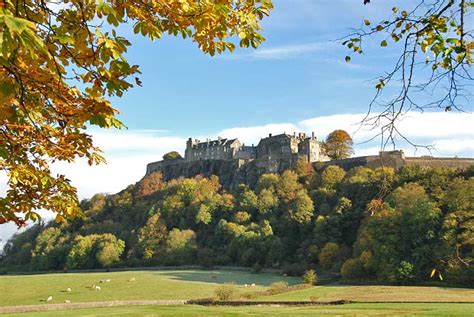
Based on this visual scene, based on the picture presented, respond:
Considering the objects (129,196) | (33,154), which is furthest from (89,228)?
(33,154)

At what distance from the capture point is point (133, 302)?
37969mm

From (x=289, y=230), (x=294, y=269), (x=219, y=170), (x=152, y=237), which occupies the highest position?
(x=219, y=170)

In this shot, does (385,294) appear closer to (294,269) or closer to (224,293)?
(224,293)

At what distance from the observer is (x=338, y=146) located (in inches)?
4001

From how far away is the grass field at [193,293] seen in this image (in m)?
27.3

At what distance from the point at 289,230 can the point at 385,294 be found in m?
33.8

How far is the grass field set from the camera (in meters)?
27.3

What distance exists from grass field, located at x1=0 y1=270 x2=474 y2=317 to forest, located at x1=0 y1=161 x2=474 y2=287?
4.86 metres

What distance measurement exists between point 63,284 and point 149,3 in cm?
5613

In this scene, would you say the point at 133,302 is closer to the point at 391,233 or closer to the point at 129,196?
the point at 391,233

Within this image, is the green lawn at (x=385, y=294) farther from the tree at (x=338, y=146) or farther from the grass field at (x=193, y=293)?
the tree at (x=338, y=146)

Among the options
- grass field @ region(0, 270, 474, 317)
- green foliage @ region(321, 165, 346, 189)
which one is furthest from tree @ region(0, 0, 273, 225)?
green foliage @ region(321, 165, 346, 189)

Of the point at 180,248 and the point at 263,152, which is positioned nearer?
the point at 180,248

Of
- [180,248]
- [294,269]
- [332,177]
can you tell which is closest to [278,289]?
[294,269]
